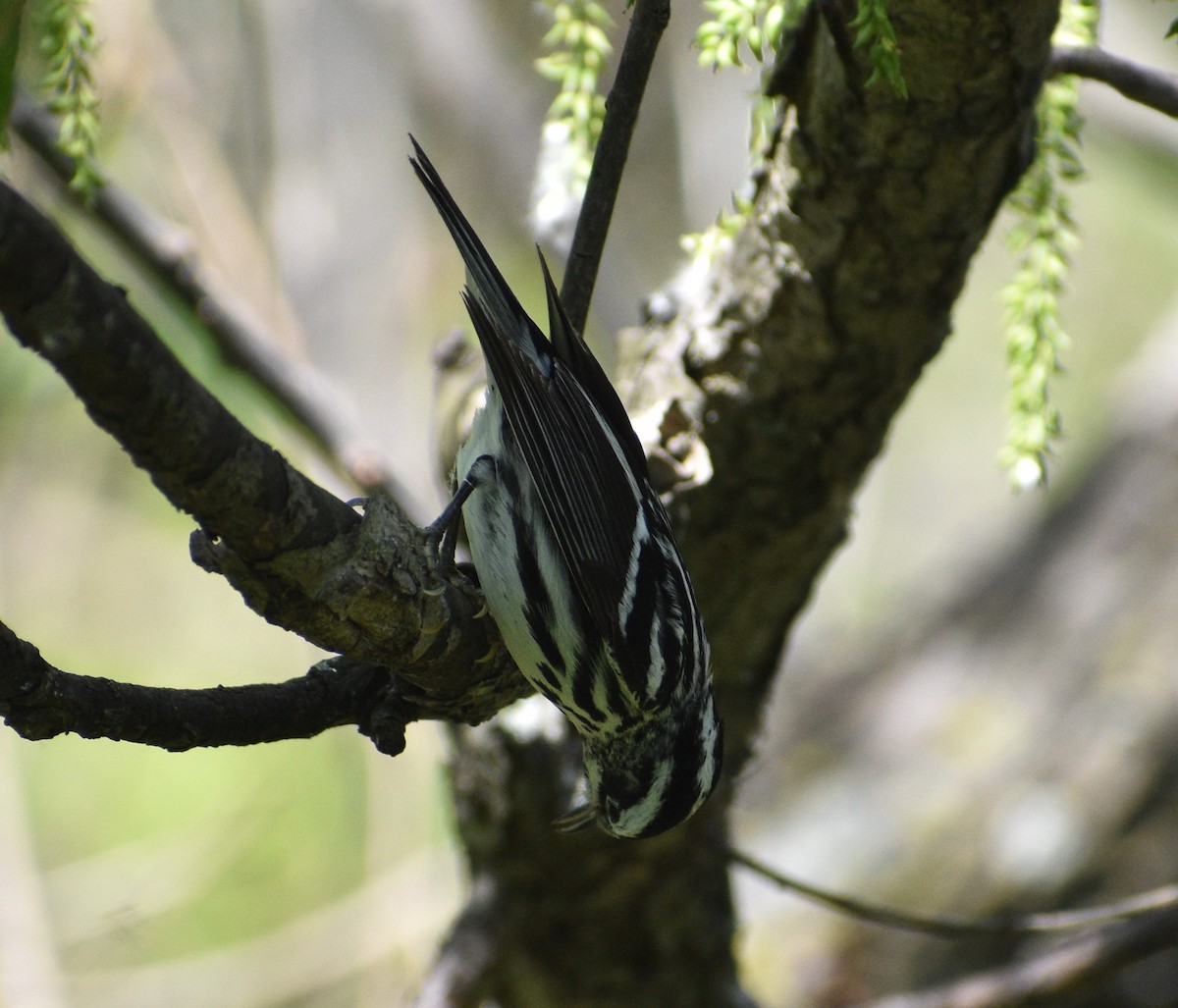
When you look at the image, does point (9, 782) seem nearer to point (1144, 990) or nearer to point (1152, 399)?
point (1144, 990)

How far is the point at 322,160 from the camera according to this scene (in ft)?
13.7

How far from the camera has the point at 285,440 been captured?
4.79 meters

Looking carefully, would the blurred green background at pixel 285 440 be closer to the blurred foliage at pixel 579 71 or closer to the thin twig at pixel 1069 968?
the thin twig at pixel 1069 968

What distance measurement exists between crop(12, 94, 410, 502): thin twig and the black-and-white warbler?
2.56ft

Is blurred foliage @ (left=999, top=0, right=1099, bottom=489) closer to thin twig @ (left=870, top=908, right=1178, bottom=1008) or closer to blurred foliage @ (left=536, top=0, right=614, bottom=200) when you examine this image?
blurred foliage @ (left=536, top=0, right=614, bottom=200)

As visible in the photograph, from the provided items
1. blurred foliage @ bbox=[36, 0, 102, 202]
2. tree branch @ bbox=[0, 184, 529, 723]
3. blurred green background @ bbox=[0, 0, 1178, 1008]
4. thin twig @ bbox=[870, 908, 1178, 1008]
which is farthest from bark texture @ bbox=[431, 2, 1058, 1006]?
blurred foliage @ bbox=[36, 0, 102, 202]

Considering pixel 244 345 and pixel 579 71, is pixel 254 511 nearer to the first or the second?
pixel 579 71

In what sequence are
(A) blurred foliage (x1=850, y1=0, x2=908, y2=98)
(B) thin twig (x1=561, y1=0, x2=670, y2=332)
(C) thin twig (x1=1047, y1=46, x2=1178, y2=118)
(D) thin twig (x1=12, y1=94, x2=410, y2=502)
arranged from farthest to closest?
(D) thin twig (x1=12, y1=94, x2=410, y2=502)
(C) thin twig (x1=1047, y1=46, x2=1178, y2=118)
(B) thin twig (x1=561, y1=0, x2=670, y2=332)
(A) blurred foliage (x1=850, y1=0, x2=908, y2=98)

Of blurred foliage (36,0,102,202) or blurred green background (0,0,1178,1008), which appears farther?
blurred green background (0,0,1178,1008)

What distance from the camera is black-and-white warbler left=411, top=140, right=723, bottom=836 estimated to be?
1.88 metres

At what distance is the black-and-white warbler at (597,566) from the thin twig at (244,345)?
780 mm

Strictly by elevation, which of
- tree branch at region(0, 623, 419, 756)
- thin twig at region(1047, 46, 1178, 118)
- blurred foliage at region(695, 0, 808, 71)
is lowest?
tree branch at region(0, 623, 419, 756)

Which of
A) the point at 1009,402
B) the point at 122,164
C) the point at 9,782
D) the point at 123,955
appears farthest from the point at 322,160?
the point at 123,955

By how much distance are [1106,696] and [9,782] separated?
140 inches
